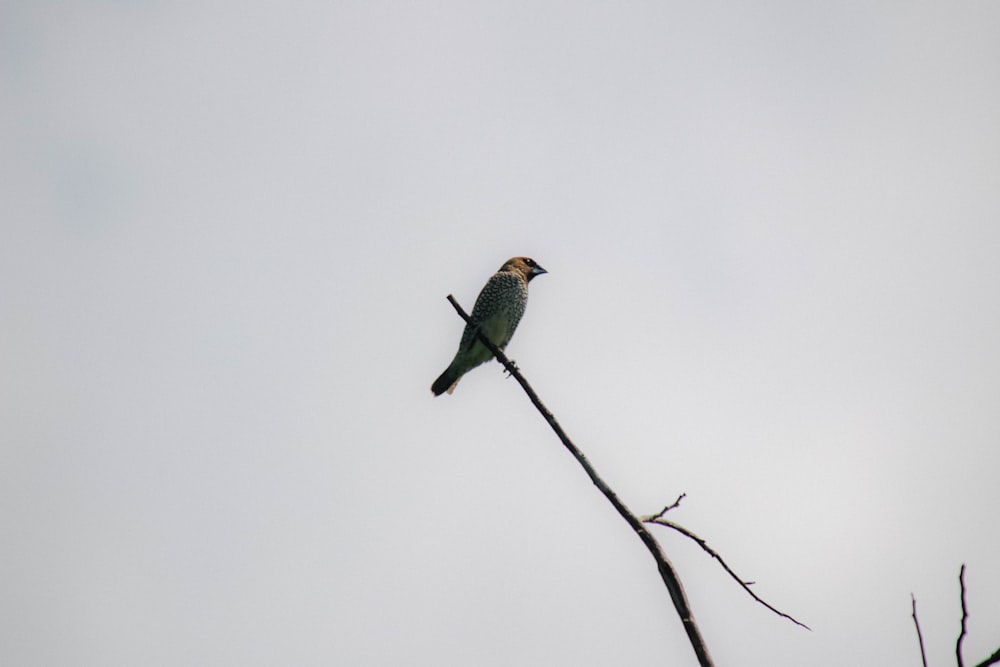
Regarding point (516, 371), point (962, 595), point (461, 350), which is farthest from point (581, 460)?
point (461, 350)

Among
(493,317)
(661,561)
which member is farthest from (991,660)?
(493,317)

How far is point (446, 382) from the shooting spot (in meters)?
8.96

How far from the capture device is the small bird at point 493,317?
8.80 m

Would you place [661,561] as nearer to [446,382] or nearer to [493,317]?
[446,382]

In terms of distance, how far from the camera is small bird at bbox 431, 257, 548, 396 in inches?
346

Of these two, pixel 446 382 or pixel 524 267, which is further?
pixel 524 267

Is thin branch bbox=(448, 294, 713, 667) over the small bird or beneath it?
beneath

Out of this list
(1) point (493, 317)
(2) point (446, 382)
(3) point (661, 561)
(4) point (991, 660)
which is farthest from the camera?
(1) point (493, 317)

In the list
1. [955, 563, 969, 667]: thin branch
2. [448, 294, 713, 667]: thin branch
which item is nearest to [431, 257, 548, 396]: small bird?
[448, 294, 713, 667]: thin branch

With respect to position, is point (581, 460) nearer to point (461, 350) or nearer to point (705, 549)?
point (705, 549)

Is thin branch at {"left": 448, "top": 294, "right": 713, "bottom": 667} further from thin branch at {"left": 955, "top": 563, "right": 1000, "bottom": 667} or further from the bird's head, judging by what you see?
the bird's head

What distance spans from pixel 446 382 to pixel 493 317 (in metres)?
0.90

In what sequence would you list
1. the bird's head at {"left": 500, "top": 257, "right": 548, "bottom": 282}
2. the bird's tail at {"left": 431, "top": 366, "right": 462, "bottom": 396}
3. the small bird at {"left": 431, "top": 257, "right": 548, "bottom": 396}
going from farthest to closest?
the bird's head at {"left": 500, "top": 257, "right": 548, "bottom": 282}, the bird's tail at {"left": 431, "top": 366, "right": 462, "bottom": 396}, the small bird at {"left": 431, "top": 257, "right": 548, "bottom": 396}

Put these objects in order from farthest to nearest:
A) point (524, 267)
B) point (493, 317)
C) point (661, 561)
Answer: point (524, 267) → point (493, 317) → point (661, 561)
